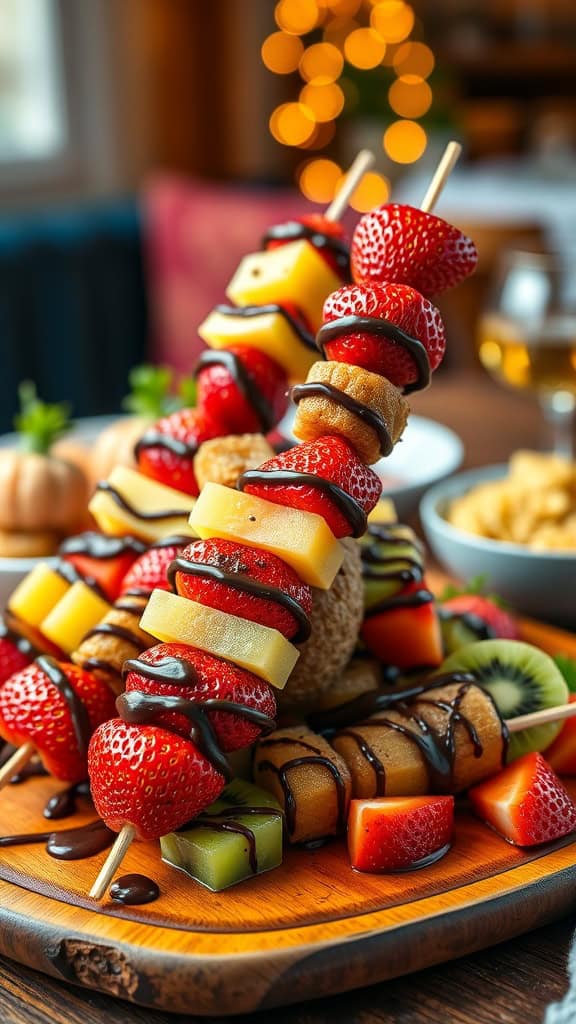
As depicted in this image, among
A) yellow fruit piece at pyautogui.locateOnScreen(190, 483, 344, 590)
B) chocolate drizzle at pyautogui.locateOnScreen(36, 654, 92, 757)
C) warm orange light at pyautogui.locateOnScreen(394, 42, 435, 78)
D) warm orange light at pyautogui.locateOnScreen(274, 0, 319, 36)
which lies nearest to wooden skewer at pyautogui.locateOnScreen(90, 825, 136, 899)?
chocolate drizzle at pyautogui.locateOnScreen(36, 654, 92, 757)

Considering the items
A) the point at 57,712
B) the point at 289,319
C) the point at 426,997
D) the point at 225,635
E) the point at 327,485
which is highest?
the point at 289,319

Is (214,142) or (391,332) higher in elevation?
(214,142)

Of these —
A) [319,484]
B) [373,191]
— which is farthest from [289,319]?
[373,191]

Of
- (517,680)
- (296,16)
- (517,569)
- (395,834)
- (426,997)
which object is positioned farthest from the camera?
(296,16)

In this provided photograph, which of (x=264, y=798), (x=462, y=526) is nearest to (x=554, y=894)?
(x=264, y=798)

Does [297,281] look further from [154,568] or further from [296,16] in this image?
[296,16]

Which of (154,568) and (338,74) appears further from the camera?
(338,74)

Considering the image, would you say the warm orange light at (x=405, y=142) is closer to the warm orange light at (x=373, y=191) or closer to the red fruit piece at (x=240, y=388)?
the warm orange light at (x=373, y=191)

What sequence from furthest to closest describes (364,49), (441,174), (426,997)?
1. (364,49)
2. (441,174)
3. (426,997)
